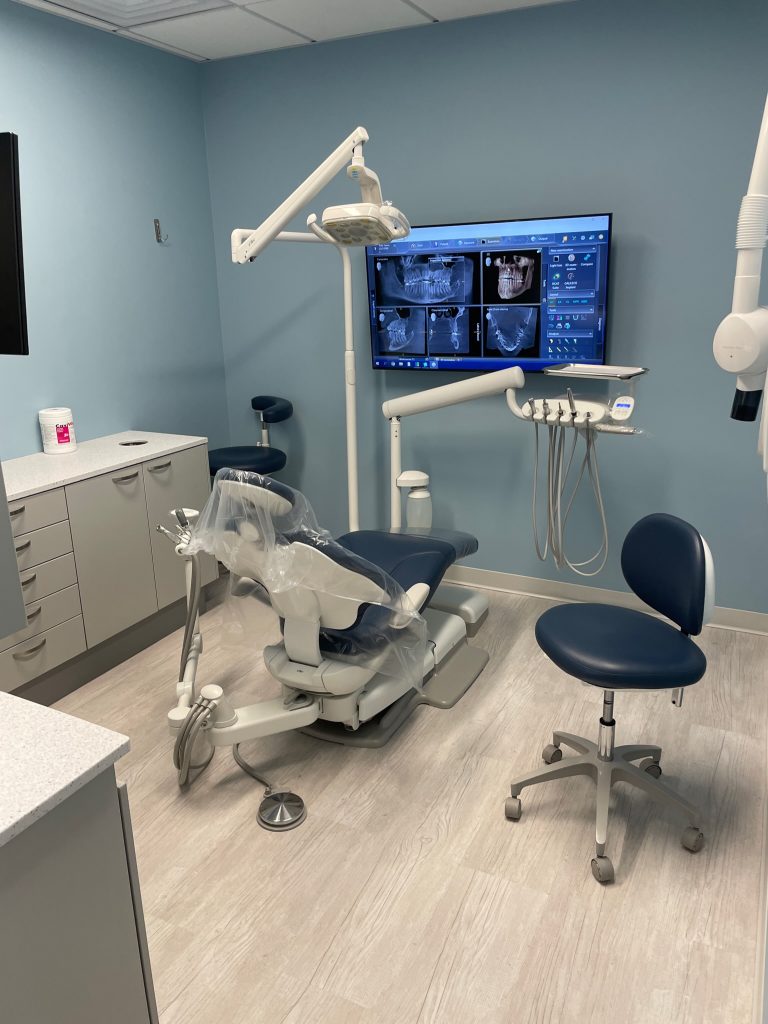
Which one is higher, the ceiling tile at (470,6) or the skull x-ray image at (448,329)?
the ceiling tile at (470,6)

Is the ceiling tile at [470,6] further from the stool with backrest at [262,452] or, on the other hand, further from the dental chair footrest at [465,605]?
the dental chair footrest at [465,605]

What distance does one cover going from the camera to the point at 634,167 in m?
2.96

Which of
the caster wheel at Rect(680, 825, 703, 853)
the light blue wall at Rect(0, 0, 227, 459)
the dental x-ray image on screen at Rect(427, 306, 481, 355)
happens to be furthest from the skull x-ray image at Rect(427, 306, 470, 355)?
the caster wheel at Rect(680, 825, 703, 853)

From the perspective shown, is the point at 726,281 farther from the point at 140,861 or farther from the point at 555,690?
the point at 140,861

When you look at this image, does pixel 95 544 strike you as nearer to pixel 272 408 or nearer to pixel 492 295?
pixel 272 408

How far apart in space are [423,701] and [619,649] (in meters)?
0.95

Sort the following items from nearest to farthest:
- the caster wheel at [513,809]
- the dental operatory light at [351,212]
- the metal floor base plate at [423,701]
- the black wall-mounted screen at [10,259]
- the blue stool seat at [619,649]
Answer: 1. the black wall-mounted screen at [10,259]
2. the blue stool seat at [619,649]
3. the caster wheel at [513,809]
4. the dental operatory light at [351,212]
5. the metal floor base plate at [423,701]

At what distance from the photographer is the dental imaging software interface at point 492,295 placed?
9.93 ft

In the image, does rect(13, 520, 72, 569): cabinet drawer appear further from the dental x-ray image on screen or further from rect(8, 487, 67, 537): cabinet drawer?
the dental x-ray image on screen

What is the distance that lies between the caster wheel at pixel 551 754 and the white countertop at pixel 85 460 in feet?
6.04

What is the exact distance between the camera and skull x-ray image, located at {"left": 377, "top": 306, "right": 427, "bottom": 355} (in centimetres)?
341

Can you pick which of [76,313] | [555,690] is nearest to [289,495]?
[555,690]

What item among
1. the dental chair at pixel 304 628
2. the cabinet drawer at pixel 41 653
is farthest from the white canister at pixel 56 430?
the dental chair at pixel 304 628

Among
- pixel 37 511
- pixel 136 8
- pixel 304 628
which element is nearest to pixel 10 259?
pixel 304 628
